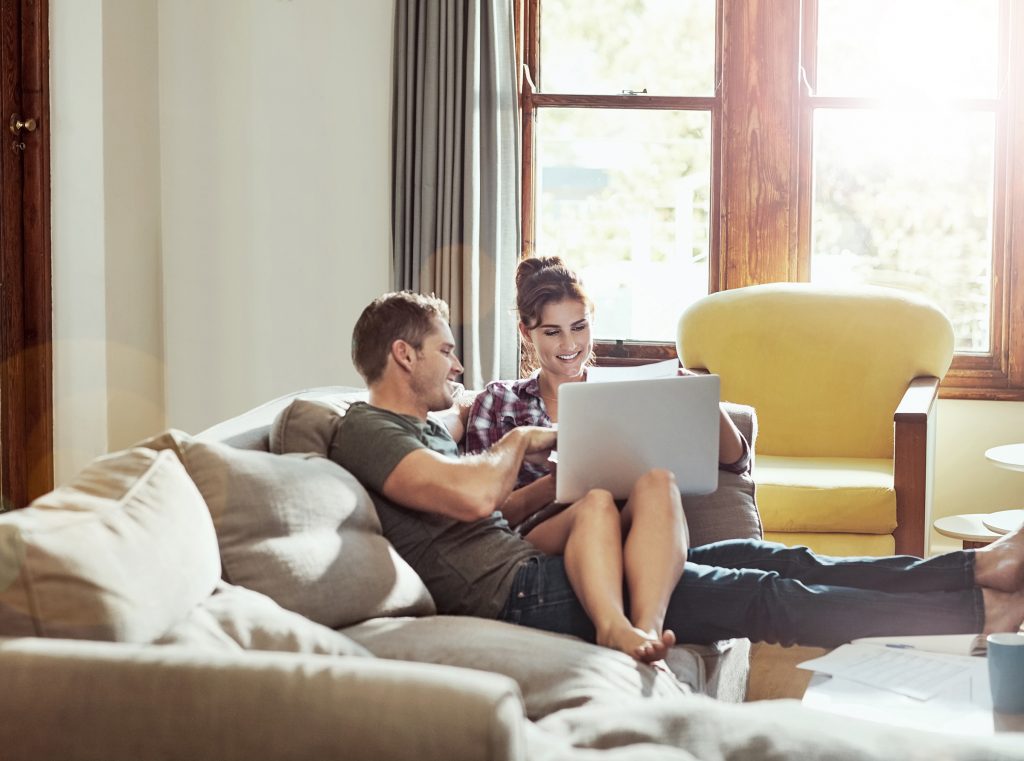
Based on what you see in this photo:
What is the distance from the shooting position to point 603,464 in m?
2.16

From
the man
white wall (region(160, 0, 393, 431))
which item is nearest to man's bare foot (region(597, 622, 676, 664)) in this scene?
the man

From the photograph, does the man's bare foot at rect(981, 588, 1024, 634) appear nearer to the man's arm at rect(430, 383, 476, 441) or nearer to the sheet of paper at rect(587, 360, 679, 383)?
the sheet of paper at rect(587, 360, 679, 383)

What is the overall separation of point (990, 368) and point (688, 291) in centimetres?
110

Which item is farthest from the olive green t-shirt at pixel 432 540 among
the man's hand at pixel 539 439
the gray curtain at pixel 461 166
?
the gray curtain at pixel 461 166

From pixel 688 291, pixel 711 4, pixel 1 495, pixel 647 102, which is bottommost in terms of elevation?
pixel 1 495

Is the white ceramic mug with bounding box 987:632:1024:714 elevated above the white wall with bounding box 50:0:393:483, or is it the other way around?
the white wall with bounding box 50:0:393:483

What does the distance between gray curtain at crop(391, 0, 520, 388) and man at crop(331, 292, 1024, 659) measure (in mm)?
2071

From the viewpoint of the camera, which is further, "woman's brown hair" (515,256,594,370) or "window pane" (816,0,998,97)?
"window pane" (816,0,998,97)

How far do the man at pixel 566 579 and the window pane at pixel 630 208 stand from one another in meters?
2.33

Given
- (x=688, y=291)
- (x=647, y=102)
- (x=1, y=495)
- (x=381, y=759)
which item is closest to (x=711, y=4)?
(x=647, y=102)

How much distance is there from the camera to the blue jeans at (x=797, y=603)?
77.3 inches

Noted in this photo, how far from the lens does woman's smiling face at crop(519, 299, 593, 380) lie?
2.66 m

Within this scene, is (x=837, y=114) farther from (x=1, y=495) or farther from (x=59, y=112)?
(x=1, y=495)

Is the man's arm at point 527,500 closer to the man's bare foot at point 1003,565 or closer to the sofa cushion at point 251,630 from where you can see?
the man's bare foot at point 1003,565
